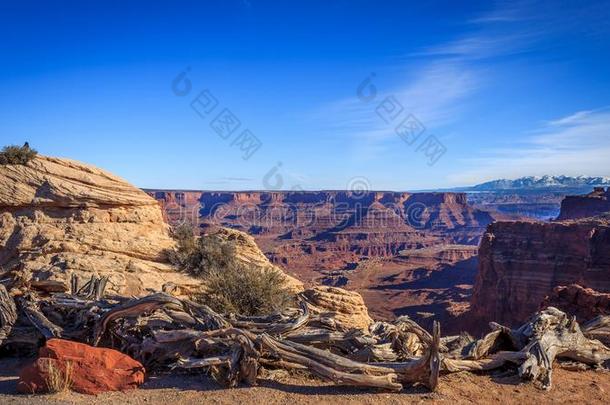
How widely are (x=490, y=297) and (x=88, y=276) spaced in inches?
1387

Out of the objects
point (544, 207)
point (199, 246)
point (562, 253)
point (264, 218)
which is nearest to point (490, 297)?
point (562, 253)

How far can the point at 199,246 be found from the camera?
1124cm

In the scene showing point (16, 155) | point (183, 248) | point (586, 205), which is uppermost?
point (16, 155)

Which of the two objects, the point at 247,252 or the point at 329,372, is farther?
the point at 247,252

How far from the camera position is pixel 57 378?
17.6 ft

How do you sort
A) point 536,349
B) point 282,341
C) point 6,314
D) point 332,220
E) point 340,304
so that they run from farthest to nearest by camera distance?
point 332,220, point 340,304, point 6,314, point 536,349, point 282,341

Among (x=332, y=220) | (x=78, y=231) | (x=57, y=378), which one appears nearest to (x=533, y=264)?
(x=78, y=231)

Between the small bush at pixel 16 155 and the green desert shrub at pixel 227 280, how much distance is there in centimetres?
410

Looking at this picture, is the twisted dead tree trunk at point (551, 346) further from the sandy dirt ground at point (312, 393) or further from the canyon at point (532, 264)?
the canyon at point (532, 264)

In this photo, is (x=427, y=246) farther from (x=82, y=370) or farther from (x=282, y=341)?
(x=82, y=370)

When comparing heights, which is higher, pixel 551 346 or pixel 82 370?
pixel 82 370

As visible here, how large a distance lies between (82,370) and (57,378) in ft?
1.00

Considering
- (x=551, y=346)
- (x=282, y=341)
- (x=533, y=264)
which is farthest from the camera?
(x=533, y=264)

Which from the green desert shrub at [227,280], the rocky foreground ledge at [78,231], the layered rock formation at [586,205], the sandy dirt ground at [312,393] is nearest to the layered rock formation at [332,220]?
the layered rock formation at [586,205]
